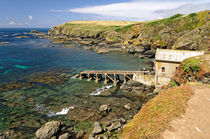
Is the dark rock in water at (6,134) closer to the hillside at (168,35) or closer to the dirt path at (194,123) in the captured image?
the dirt path at (194,123)

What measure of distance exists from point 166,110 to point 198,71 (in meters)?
10.9

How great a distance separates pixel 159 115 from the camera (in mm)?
13422

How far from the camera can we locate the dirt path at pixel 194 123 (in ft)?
36.3

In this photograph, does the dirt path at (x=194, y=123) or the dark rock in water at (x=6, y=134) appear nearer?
the dirt path at (x=194, y=123)

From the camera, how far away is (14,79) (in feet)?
121

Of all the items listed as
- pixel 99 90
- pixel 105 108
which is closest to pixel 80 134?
pixel 105 108

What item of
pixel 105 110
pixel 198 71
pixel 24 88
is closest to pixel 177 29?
pixel 198 71

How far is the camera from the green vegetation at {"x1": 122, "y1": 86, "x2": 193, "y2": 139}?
11914 mm

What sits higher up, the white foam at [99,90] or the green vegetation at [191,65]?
the green vegetation at [191,65]

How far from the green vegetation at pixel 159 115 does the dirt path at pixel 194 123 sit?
488 mm

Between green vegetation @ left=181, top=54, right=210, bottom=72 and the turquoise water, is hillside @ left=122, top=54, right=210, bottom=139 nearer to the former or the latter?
green vegetation @ left=181, top=54, right=210, bottom=72

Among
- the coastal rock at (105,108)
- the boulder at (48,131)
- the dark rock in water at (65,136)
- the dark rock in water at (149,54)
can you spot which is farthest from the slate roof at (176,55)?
the dark rock in water at (149,54)

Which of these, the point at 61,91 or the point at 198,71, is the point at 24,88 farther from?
the point at 198,71

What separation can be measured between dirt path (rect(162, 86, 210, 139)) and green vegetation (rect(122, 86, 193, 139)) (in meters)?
0.49
